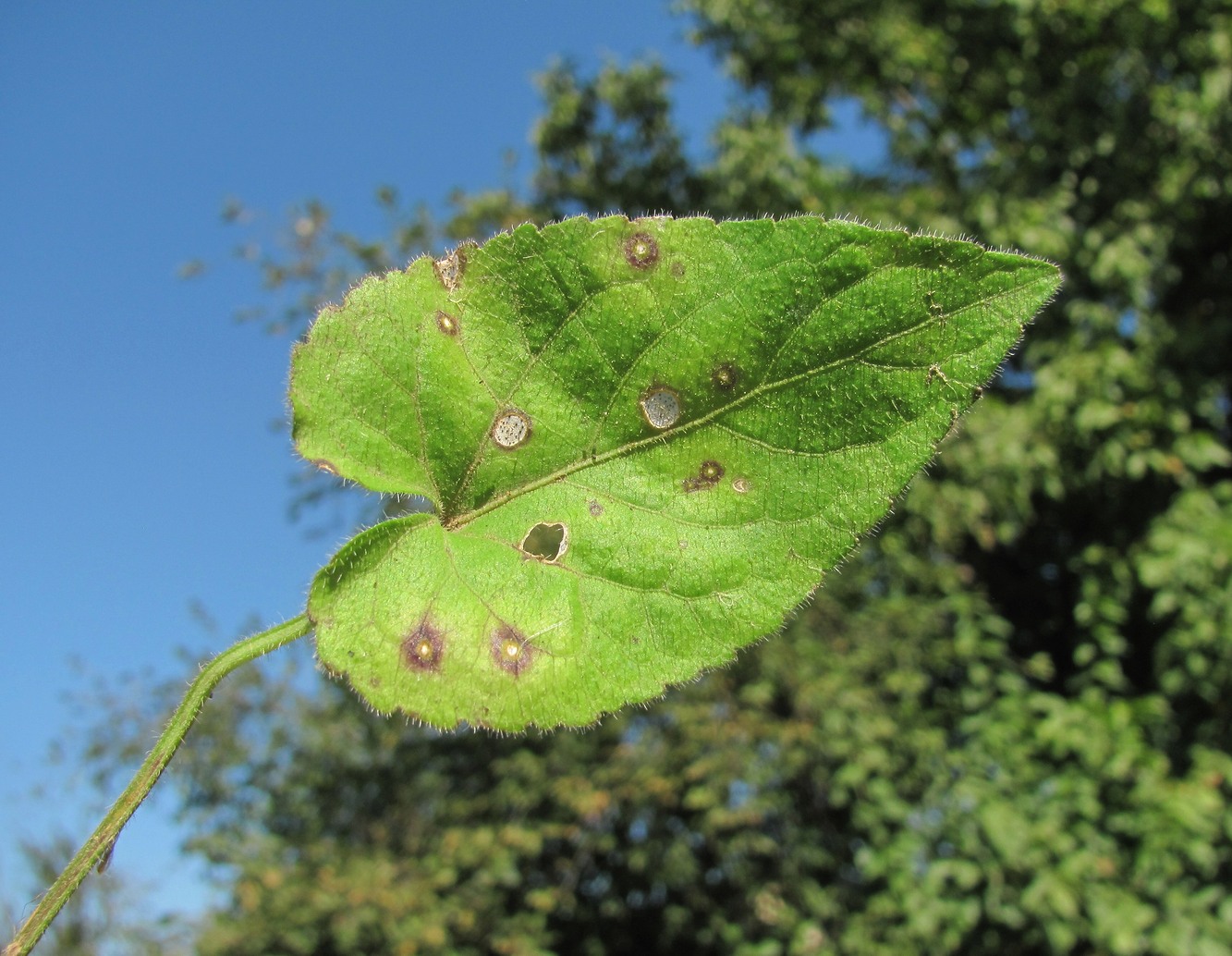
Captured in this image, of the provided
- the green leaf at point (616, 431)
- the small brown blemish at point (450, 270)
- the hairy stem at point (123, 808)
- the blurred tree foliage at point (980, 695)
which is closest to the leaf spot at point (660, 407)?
the green leaf at point (616, 431)

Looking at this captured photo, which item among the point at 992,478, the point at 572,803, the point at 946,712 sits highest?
the point at 992,478

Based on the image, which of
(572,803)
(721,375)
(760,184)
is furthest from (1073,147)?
Result: (721,375)

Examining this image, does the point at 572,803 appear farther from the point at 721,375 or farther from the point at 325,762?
the point at 721,375

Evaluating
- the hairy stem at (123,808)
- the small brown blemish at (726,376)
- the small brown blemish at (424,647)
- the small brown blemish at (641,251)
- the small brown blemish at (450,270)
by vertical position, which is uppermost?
the small brown blemish at (450,270)

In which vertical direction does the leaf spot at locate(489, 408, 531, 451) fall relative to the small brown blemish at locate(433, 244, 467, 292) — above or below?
below

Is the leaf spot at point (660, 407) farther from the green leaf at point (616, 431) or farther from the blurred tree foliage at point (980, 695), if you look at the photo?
the blurred tree foliage at point (980, 695)

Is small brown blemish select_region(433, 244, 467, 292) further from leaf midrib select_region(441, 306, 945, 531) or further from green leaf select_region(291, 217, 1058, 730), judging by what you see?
leaf midrib select_region(441, 306, 945, 531)

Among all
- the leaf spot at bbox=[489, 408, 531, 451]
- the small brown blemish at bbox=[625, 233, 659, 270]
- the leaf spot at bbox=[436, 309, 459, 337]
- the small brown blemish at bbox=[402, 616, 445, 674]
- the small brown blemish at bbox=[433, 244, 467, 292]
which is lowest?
the small brown blemish at bbox=[402, 616, 445, 674]

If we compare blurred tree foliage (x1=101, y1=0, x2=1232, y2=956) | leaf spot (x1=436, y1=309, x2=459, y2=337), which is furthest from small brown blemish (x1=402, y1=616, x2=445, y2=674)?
blurred tree foliage (x1=101, y1=0, x2=1232, y2=956)
